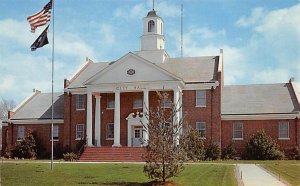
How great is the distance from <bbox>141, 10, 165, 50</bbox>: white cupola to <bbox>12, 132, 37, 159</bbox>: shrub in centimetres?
1597

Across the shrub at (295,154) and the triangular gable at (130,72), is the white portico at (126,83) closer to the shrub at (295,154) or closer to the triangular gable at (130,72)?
the triangular gable at (130,72)

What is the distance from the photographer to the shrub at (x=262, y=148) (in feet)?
138

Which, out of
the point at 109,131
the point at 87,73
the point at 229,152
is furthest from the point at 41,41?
the point at 87,73

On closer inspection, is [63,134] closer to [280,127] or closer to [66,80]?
[66,80]

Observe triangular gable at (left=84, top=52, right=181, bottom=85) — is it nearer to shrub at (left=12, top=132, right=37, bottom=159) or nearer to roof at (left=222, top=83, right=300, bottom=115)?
roof at (left=222, top=83, right=300, bottom=115)

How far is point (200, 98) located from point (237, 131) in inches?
190

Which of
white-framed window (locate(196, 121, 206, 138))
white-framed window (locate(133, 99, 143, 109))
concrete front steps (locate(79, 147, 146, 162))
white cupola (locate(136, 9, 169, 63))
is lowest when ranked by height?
concrete front steps (locate(79, 147, 146, 162))

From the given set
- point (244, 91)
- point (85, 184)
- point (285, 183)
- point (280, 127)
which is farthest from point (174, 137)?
point (244, 91)

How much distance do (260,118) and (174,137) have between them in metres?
27.0

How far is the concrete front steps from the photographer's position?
40656 millimetres

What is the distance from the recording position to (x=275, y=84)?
49.6m

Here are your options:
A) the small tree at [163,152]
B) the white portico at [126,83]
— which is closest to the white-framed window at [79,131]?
the white portico at [126,83]

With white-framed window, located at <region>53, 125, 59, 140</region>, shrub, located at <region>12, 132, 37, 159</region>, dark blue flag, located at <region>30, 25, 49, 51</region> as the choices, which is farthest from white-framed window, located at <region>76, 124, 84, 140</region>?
dark blue flag, located at <region>30, 25, 49, 51</region>

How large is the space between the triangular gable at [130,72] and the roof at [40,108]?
8835mm
